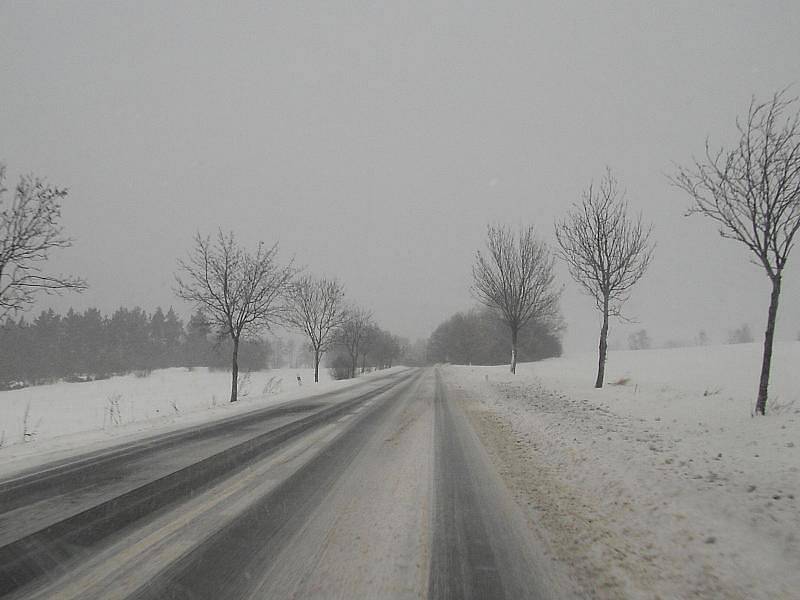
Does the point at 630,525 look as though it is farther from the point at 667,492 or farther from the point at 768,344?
the point at 768,344

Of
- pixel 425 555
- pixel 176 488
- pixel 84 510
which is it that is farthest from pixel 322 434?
pixel 425 555

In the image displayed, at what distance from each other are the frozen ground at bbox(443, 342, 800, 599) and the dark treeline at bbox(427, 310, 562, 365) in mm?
37684

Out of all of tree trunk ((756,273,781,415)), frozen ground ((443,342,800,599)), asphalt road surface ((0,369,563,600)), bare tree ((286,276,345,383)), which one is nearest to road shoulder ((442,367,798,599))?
frozen ground ((443,342,800,599))

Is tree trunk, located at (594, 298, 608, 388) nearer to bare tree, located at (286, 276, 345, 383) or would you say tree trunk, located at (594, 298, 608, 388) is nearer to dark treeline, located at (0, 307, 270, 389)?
bare tree, located at (286, 276, 345, 383)

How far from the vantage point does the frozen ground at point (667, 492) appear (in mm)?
2648

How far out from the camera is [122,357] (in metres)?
64.4

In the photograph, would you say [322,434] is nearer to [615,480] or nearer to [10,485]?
[10,485]

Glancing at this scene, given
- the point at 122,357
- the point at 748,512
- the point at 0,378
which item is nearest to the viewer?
the point at 748,512

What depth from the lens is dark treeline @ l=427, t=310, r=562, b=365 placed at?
5444cm

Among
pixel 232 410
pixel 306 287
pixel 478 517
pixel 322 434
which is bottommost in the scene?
pixel 232 410

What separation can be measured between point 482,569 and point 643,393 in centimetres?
1152

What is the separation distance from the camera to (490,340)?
6238cm

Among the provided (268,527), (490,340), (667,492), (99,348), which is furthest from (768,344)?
(99,348)

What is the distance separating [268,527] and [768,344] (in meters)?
10.1
